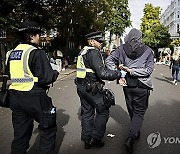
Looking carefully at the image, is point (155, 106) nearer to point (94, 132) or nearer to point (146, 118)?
point (146, 118)

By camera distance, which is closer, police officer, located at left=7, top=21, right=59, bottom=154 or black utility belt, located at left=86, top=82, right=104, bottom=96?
police officer, located at left=7, top=21, right=59, bottom=154

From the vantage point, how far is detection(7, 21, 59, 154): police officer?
10.1 ft

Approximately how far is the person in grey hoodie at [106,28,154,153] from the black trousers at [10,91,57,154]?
1.36 m

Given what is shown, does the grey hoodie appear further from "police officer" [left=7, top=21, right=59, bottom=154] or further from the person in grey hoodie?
"police officer" [left=7, top=21, right=59, bottom=154]

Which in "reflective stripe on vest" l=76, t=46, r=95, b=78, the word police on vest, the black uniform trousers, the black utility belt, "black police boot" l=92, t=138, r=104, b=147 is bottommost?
"black police boot" l=92, t=138, r=104, b=147

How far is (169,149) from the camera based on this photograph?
4.25m

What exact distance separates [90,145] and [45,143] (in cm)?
123

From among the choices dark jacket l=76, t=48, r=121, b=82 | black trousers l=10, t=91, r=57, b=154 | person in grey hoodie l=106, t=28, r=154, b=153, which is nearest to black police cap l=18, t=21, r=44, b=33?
black trousers l=10, t=91, r=57, b=154

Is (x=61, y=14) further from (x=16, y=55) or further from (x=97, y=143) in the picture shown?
(x=16, y=55)

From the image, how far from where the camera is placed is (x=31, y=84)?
3137 mm

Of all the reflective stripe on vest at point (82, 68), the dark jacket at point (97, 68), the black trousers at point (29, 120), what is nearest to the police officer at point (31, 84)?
the black trousers at point (29, 120)

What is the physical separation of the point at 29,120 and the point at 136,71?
67.6 inches

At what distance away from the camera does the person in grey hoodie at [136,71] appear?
4.09 metres

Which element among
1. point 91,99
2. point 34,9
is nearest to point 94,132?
point 91,99
